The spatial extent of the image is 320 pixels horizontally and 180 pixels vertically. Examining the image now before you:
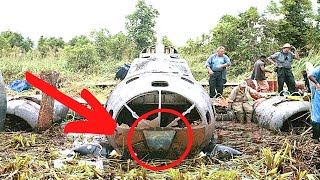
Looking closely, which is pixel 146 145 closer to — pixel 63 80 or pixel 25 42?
pixel 63 80

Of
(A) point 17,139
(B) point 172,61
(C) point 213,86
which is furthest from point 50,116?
(C) point 213,86

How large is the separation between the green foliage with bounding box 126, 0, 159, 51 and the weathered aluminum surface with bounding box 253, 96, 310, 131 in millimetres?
19492

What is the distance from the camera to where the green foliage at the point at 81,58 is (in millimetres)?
26391

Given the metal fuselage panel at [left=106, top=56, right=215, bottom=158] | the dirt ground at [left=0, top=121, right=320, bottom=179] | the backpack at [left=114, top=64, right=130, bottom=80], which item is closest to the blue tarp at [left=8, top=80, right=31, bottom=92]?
the backpack at [left=114, top=64, right=130, bottom=80]

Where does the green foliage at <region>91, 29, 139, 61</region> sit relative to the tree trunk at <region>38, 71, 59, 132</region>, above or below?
above

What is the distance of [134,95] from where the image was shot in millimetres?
7496

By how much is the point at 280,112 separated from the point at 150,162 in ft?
13.3

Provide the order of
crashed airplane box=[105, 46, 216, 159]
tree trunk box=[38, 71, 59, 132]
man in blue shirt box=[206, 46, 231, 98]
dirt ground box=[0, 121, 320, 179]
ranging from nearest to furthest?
dirt ground box=[0, 121, 320, 179], crashed airplane box=[105, 46, 216, 159], tree trunk box=[38, 71, 59, 132], man in blue shirt box=[206, 46, 231, 98]

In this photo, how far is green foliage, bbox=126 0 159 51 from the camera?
99.3ft

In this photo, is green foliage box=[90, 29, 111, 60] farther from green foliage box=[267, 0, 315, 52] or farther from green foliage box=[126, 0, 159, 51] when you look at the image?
green foliage box=[267, 0, 315, 52]

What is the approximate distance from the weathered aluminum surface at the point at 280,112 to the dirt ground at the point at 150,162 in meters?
0.40

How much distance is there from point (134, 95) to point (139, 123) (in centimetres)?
44

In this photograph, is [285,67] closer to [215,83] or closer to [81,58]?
[215,83]

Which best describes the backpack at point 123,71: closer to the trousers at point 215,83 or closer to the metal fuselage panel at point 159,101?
the trousers at point 215,83
